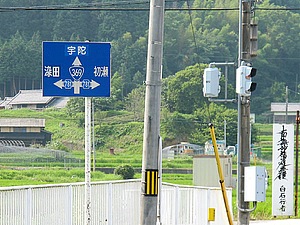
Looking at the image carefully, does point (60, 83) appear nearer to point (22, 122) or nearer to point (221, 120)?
point (221, 120)

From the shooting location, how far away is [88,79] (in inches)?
566

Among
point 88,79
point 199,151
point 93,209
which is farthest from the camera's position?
point 199,151

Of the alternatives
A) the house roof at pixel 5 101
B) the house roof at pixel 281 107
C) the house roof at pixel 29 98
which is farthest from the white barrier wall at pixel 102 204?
the house roof at pixel 5 101

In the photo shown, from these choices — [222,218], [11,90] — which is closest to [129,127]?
[11,90]

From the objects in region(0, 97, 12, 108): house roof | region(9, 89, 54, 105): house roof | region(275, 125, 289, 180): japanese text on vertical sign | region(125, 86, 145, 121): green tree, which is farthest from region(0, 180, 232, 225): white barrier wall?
region(0, 97, 12, 108): house roof

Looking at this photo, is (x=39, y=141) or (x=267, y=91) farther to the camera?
(x=267, y=91)

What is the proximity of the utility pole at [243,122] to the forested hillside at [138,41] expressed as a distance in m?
88.7

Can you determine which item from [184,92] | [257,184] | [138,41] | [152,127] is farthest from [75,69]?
[138,41]

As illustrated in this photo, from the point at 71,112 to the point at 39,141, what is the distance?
708 centimetres

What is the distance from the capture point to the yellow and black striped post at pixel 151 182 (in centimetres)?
1223

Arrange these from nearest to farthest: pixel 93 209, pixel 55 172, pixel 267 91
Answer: pixel 93 209 < pixel 55 172 < pixel 267 91

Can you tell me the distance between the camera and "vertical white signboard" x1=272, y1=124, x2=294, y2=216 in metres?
29.5

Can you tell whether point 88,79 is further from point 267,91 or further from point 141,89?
point 267,91

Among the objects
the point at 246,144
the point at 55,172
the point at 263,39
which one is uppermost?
the point at 263,39
